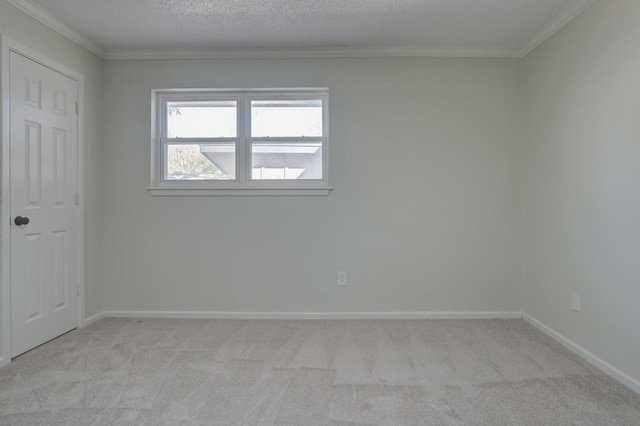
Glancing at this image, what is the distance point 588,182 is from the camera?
2609 millimetres

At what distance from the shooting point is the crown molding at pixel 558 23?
8.61ft

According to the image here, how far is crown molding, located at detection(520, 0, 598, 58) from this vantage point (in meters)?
2.62

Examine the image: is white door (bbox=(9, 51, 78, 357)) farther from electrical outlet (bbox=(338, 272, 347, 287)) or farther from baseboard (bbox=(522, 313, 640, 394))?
baseboard (bbox=(522, 313, 640, 394))

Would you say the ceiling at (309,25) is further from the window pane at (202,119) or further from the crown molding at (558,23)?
the window pane at (202,119)

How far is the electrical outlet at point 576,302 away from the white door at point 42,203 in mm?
3982

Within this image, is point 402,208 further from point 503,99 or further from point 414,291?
point 503,99

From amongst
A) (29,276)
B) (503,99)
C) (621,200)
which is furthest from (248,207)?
(621,200)

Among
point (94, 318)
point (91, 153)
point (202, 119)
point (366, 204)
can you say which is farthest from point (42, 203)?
point (366, 204)

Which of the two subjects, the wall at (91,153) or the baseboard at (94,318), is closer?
the wall at (91,153)

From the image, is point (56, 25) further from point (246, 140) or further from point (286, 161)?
point (286, 161)

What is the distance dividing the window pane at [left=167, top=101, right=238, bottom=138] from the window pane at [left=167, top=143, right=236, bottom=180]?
106 millimetres

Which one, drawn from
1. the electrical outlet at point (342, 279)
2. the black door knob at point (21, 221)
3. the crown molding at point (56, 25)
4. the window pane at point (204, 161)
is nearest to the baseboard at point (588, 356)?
the electrical outlet at point (342, 279)

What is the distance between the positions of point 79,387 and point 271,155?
2.29 metres

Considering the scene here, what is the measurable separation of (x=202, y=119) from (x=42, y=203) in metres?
1.50
